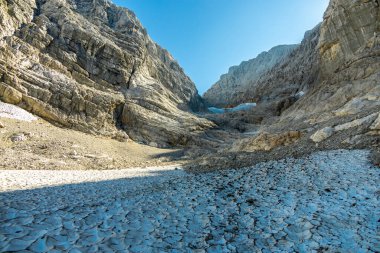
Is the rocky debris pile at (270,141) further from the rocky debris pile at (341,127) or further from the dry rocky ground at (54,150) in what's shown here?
the dry rocky ground at (54,150)

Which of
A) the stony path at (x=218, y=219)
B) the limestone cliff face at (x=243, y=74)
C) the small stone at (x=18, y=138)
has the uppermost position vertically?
the limestone cliff face at (x=243, y=74)

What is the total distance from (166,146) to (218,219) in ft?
164

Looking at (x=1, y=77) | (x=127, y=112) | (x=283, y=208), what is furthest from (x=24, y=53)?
A: (x=283, y=208)

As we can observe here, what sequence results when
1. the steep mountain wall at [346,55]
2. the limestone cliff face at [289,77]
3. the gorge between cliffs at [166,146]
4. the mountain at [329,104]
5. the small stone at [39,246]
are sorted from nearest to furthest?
the small stone at [39,246] → the gorge between cliffs at [166,146] → the mountain at [329,104] → the steep mountain wall at [346,55] → the limestone cliff face at [289,77]

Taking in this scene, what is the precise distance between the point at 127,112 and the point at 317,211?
55.8 m

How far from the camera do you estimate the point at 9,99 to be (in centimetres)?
4291

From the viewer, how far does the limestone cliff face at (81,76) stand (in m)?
47.2

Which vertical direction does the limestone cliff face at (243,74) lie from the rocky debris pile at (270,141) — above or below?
above

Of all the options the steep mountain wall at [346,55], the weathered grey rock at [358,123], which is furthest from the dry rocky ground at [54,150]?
the steep mountain wall at [346,55]

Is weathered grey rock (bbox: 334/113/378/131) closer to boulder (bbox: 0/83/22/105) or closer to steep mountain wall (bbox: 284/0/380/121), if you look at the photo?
steep mountain wall (bbox: 284/0/380/121)

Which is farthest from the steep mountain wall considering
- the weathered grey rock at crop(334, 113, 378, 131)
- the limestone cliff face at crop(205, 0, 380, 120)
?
the weathered grey rock at crop(334, 113, 378, 131)

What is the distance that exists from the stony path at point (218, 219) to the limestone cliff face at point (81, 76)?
137ft

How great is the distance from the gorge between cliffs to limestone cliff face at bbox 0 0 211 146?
1.01 ft

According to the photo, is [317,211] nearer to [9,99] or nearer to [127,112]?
[9,99]
